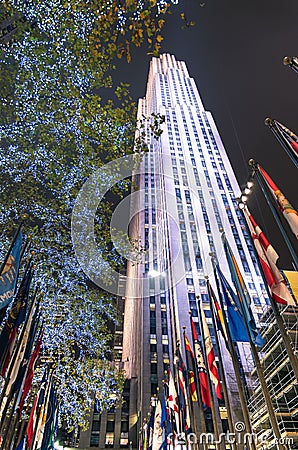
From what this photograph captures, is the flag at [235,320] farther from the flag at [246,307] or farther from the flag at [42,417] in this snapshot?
the flag at [42,417]

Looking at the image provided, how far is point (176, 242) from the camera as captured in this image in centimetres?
6259

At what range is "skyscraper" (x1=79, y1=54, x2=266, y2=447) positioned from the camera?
53969 millimetres

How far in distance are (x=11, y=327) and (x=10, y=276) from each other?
7.12 feet

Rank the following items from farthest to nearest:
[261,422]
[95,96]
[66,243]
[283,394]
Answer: [261,422] → [283,394] → [66,243] → [95,96]

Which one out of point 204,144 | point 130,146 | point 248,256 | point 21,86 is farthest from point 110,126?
point 204,144

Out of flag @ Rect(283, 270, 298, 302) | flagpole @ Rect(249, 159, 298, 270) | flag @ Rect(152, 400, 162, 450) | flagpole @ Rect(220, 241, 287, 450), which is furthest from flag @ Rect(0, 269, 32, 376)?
flag @ Rect(152, 400, 162, 450)

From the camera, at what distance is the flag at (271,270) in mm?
9953

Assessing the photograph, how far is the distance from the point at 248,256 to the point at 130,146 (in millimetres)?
52948

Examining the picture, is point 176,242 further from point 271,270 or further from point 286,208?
point 286,208

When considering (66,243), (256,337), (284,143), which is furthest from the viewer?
(66,243)

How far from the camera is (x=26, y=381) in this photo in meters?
13.8

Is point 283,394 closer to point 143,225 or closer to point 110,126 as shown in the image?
point 110,126

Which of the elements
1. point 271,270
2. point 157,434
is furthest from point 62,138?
point 157,434

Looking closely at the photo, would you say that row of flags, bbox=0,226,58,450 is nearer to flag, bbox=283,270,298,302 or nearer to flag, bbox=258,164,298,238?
flag, bbox=258,164,298,238
